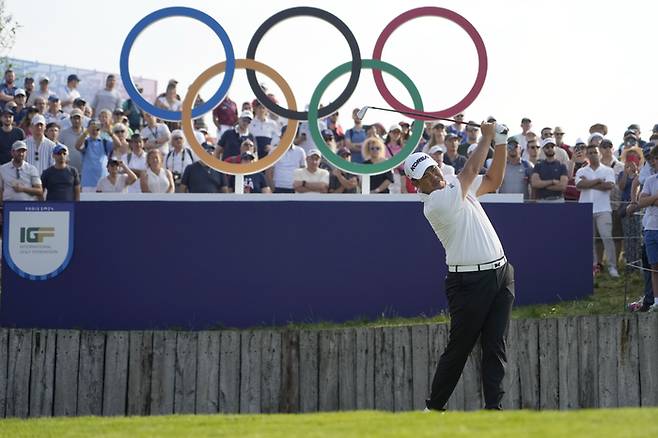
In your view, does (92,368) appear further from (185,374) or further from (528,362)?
(528,362)

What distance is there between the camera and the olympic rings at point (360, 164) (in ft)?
47.7

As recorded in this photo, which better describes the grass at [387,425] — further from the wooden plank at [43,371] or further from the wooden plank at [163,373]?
the wooden plank at [43,371]

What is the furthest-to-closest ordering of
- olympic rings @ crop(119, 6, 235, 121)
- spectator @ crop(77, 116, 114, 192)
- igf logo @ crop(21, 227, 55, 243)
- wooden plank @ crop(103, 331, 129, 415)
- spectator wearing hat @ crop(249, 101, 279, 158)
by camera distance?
1. spectator wearing hat @ crop(249, 101, 279, 158)
2. spectator @ crop(77, 116, 114, 192)
3. olympic rings @ crop(119, 6, 235, 121)
4. igf logo @ crop(21, 227, 55, 243)
5. wooden plank @ crop(103, 331, 129, 415)

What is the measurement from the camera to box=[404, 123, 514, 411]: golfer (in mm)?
9062

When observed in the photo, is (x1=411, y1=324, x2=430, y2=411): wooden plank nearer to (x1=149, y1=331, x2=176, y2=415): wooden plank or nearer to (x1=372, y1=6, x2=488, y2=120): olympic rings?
(x1=149, y1=331, x2=176, y2=415): wooden plank

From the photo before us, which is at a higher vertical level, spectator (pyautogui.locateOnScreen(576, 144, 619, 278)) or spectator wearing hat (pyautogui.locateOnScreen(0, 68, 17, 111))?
spectator wearing hat (pyautogui.locateOnScreen(0, 68, 17, 111))

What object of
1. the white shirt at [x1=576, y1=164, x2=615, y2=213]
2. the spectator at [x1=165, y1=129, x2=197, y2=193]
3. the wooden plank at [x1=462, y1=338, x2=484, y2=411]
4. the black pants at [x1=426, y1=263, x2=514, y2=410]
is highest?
the spectator at [x1=165, y1=129, x2=197, y2=193]

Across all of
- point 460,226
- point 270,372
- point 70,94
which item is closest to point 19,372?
point 270,372

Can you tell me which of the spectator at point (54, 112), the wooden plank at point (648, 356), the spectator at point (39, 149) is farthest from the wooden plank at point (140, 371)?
the spectator at point (54, 112)

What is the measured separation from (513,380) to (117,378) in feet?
13.3

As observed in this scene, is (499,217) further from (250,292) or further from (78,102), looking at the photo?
(78,102)

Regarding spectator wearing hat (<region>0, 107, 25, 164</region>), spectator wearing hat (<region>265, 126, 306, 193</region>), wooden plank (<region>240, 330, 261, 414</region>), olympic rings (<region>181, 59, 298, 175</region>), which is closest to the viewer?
wooden plank (<region>240, 330, 261, 414</region>)

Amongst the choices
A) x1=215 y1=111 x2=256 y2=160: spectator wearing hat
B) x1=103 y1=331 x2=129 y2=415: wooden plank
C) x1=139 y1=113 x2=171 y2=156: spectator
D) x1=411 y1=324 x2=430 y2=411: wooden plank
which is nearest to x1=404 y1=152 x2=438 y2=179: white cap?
x1=411 y1=324 x2=430 y2=411: wooden plank

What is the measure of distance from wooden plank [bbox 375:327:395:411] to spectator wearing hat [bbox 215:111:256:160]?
4960 millimetres
